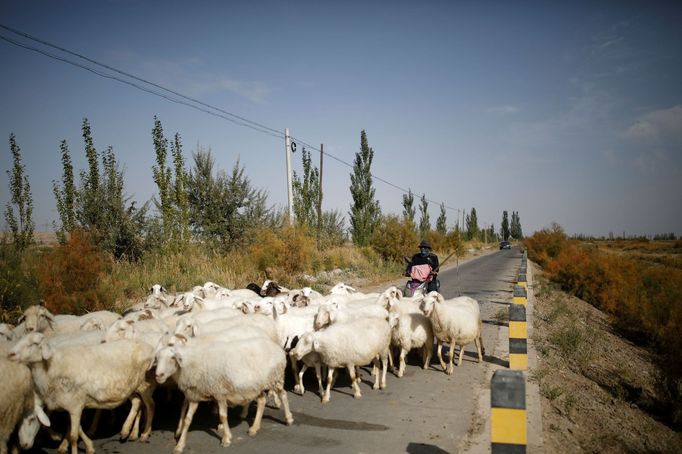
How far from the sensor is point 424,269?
10.2 metres

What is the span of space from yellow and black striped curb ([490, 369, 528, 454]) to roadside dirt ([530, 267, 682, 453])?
63.1 inches

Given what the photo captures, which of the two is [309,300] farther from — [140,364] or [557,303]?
[557,303]

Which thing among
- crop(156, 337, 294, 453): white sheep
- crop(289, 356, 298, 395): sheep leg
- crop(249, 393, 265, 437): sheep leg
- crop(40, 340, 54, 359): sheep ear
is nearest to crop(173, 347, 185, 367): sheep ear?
crop(156, 337, 294, 453): white sheep

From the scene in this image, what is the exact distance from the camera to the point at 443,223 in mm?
65812

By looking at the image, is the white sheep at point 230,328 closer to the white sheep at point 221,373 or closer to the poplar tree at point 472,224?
the white sheep at point 221,373

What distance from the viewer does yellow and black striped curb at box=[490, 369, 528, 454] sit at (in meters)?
3.21

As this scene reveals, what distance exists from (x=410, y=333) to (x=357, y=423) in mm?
2424

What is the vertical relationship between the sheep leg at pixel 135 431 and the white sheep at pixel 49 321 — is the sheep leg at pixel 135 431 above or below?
below

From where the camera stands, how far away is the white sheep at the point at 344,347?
617 centimetres

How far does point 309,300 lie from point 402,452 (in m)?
4.83

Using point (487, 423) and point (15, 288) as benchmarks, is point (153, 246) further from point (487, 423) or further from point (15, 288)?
point (487, 423)

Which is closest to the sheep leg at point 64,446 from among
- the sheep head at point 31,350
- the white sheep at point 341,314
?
the sheep head at point 31,350

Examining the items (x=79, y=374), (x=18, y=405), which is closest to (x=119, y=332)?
(x=79, y=374)

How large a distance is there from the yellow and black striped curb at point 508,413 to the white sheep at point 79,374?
13.5 ft
